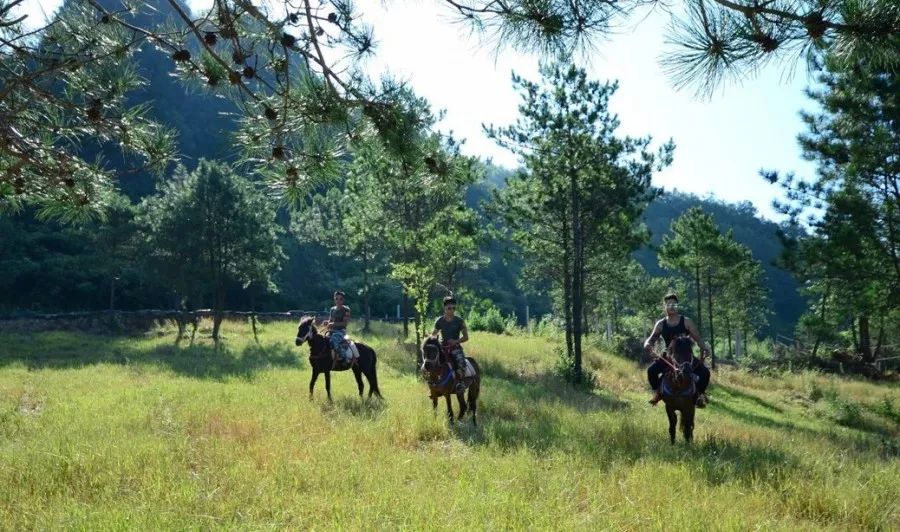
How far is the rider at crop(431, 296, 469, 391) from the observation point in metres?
10.9

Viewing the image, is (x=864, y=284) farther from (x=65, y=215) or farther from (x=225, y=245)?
(x=225, y=245)

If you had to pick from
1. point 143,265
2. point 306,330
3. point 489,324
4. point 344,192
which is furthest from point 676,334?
point 143,265

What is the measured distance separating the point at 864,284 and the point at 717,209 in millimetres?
125408

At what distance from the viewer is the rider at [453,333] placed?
10945 mm

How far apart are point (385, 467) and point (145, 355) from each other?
63.2 feet

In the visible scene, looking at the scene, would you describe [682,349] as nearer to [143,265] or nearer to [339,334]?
[339,334]

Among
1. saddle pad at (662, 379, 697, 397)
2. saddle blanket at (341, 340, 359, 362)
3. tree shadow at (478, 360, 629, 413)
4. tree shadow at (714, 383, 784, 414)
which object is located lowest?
tree shadow at (714, 383, 784, 414)

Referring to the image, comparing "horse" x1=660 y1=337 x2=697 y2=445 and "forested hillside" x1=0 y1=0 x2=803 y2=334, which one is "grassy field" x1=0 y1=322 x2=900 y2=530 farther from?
"forested hillside" x1=0 y1=0 x2=803 y2=334

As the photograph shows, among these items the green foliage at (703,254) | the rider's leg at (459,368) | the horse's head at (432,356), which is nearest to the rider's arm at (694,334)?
the rider's leg at (459,368)

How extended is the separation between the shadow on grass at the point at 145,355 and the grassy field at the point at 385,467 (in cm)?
436

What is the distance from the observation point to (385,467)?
693 centimetres

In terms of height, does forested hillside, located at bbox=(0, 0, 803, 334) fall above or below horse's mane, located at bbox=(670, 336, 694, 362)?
above

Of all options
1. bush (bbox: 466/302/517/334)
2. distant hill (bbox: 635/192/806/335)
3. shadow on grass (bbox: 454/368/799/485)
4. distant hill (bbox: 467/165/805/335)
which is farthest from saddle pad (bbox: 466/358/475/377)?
distant hill (bbox: 635/192/806/335)

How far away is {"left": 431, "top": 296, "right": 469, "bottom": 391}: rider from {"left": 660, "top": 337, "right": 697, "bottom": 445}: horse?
3.47 meters
